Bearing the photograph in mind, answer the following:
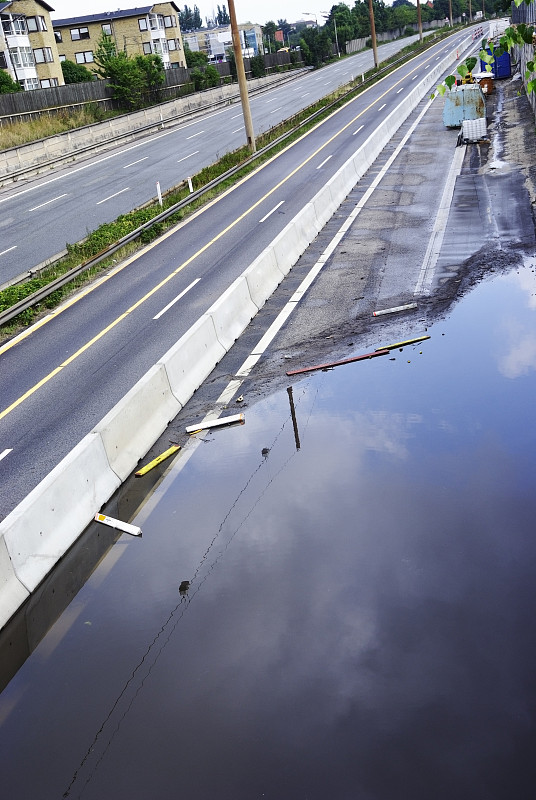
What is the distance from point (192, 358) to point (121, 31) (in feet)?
342

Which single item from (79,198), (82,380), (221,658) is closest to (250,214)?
(79,198)

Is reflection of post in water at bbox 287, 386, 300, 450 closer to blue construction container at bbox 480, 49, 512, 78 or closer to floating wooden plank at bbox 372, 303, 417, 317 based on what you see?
floating wooden plank at bbox 372, 303, 417, 317

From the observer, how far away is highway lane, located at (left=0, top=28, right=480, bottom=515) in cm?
1366

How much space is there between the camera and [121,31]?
10650cm

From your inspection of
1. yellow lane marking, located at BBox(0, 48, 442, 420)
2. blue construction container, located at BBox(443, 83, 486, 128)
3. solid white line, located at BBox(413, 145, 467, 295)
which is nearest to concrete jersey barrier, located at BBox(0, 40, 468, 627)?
yellow lane marking, located at BBox(0, 48, 442, 420)

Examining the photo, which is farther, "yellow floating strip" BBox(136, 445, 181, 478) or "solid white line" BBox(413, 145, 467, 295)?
"solid white line" BBox(413, 145, 467, 295)

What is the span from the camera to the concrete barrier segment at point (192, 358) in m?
14.3

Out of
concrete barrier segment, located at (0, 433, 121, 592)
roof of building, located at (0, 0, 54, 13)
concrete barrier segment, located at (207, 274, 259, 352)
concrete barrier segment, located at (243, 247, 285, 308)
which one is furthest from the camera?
roof of building, located at (0, 0, 54, 13)

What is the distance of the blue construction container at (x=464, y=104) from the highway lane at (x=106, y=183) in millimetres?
12396

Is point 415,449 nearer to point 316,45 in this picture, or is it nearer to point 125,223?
point 125,223

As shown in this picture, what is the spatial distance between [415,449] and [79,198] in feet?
98.5

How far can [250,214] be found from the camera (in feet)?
100

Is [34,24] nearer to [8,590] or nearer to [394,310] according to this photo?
[394,310]

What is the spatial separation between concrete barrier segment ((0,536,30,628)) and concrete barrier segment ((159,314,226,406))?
550cm
